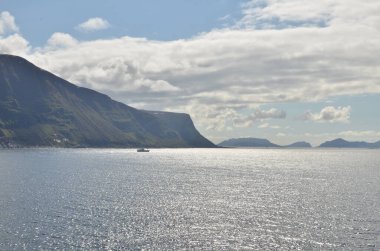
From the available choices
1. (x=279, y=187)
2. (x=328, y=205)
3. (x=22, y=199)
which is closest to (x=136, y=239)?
(x=22, y=199)

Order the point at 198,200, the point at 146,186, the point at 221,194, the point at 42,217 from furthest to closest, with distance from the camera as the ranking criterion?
the point at 146,186 < the point at 221,194 < the point at 198,200 < the point at 42,217

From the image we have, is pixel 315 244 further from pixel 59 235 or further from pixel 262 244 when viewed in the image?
pixel 59 235

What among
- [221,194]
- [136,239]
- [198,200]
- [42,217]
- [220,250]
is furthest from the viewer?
[221,194]

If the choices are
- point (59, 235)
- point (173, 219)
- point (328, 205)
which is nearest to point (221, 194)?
point (328, 205)

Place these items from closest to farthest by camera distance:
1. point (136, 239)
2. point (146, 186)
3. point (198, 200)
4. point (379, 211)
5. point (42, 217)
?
1. point (136, 239)
2. point (42, 217)
3. point (379, 211)
4. point (198, 200)
5. point (146, 186)

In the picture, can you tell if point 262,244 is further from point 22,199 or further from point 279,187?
point 279,187

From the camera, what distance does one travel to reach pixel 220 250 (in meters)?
79.9

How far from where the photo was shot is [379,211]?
123m

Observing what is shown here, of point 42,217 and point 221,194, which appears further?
point 221,194

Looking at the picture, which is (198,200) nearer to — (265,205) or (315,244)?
(265,205)

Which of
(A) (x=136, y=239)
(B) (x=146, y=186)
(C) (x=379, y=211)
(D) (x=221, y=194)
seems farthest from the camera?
(B) (x=146, y=186)

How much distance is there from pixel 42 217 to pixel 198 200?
185 ft

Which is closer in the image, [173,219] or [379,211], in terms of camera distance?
[173,219]

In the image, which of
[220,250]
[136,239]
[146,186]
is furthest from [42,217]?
[146,186]
